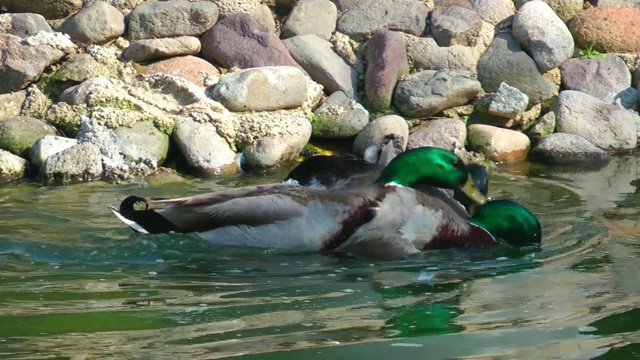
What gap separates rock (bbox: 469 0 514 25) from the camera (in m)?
10.8

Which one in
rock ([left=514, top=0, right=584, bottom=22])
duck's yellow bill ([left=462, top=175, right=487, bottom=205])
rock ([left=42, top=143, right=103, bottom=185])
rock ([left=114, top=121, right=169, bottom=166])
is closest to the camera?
duck's yellow bill ([left=462, top=175, right=487, bottom=205])

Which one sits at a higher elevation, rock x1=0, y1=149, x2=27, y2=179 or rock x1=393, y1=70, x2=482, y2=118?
rock x1=393, y1=70, x2=482, y2=118

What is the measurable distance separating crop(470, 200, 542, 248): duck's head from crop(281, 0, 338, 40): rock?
189 inches

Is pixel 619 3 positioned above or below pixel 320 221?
above

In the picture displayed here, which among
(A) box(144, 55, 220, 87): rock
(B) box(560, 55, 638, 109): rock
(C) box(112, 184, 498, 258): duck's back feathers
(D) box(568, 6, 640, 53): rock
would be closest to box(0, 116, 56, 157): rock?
(A) box(144, 55, 220, 87): rock

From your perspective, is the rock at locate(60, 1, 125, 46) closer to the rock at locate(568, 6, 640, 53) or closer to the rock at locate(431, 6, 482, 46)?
the rock at locate(431, 6, 482, 46)

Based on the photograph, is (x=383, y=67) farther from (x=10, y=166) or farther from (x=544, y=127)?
(x=10, y=166)

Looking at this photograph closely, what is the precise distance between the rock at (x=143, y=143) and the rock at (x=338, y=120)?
4.61 ft

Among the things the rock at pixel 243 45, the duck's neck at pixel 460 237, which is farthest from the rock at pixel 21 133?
the duck's neck at pixel 460 237

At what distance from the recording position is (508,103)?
383 inches

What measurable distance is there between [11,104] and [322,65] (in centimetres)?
278

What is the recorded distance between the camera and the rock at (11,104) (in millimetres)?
8891

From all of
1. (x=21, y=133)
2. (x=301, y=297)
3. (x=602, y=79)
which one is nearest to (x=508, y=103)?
(x=602, y=79)

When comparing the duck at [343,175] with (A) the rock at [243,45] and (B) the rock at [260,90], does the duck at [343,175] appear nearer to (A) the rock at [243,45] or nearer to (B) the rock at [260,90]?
(B) the rock at [260,90]
